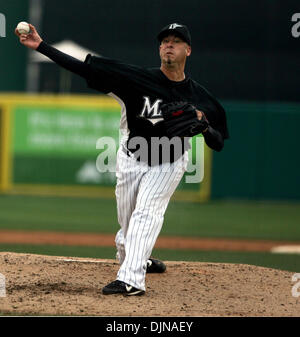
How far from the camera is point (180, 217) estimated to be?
32.5ft

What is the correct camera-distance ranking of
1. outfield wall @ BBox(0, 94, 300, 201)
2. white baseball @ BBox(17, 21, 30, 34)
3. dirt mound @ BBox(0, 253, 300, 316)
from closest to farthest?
dirt mound @ BBox(0, 253, 300, 316), white baseball @ BBox(17, 21, 30, 34), outfield wall @ BBox(0, 94, 300, 201)

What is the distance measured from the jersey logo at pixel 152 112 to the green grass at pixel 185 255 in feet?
7.58

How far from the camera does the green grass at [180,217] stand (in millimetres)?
8531

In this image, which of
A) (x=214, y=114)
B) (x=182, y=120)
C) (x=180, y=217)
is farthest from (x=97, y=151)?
(x=182, y=120)

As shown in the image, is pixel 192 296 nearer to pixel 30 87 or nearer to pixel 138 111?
pixel 138 111

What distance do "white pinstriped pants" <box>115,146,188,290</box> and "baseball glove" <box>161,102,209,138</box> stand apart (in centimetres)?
25

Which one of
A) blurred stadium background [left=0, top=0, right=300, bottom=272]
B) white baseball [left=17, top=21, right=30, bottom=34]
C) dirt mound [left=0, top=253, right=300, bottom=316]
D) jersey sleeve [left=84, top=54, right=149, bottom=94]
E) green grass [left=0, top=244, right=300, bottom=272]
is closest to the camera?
dirt mound [left=0, top=253, right=300, bottom=316]

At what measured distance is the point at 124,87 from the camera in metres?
4.35

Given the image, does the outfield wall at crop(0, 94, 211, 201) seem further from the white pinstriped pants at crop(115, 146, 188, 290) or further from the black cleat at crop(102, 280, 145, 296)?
the black cleat at crop(102, 280, 145, 296)

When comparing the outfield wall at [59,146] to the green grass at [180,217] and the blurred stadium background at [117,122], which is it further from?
the green grass at [180,217]

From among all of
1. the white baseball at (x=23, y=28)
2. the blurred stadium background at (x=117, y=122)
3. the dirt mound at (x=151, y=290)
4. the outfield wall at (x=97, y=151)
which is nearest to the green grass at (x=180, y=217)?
the blurred stadium background at (x=117, y=122)

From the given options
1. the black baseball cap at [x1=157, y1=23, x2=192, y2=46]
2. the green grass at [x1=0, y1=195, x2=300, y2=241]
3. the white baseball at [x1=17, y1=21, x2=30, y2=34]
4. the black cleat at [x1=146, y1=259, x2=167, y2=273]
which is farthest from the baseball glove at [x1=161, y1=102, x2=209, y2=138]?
the green grass at [x1=0, y1=195, x2=300, y2=241]

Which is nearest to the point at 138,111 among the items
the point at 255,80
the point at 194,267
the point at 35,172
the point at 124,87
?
the point at 124,87

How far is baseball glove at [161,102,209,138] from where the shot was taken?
13.7ft
